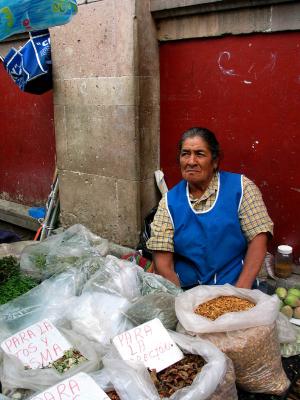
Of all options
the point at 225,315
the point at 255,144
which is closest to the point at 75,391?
the point at 225,315

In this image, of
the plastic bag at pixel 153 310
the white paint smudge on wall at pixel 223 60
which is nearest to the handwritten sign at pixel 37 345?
the plastic bag at pixel 153 310

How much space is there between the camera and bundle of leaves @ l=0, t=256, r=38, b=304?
2766 millimetres

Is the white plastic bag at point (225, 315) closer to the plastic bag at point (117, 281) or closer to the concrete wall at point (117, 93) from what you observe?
the plastic bag at point (117, 281)

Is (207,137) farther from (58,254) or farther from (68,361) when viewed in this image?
(68,361)

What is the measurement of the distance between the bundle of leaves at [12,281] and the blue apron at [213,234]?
1099mm

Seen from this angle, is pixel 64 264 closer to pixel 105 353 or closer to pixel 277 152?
pixel 105 353

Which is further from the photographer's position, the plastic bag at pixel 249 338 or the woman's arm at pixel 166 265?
the woman's arm at pixel 166 265

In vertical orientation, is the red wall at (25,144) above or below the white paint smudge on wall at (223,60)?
below

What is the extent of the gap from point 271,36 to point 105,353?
2.59 meters

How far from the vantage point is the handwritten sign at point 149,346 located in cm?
199

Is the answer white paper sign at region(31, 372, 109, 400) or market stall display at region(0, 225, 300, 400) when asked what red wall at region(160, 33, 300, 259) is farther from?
white paper sign at region(31, 372, 109, 400)

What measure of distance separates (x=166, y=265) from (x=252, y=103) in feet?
5.01

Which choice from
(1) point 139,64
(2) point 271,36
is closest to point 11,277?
(1) point 139,64

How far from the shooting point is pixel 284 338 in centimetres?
248
